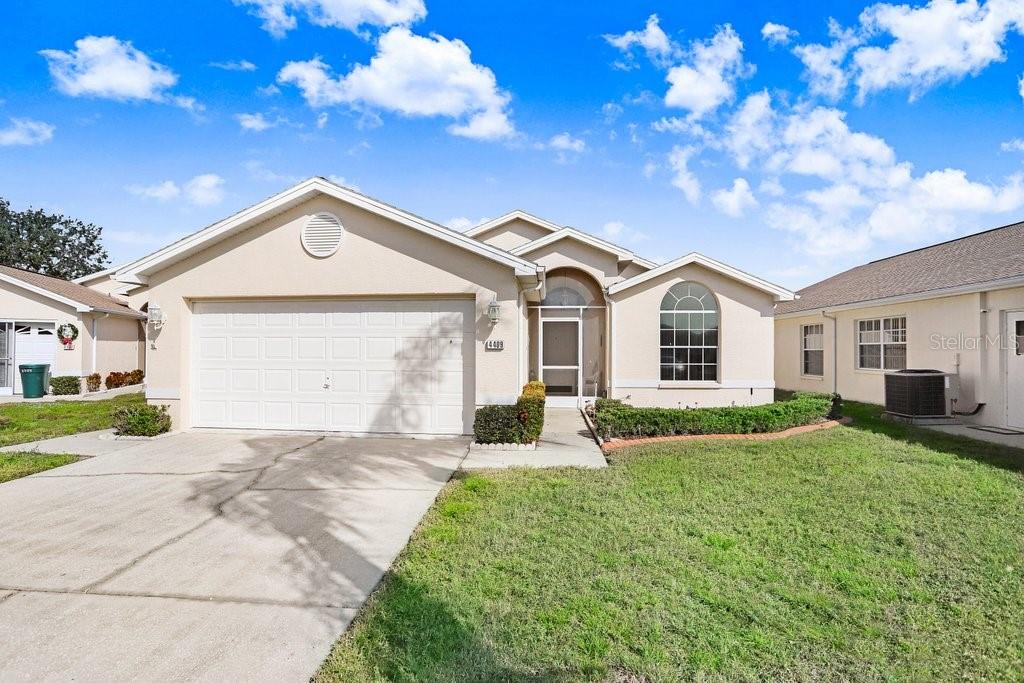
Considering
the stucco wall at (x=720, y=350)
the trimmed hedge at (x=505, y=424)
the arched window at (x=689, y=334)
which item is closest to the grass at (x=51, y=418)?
the trimmed hedge at (x=505, y=424)

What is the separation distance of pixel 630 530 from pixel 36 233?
59236mm

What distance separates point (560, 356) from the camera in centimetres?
1504

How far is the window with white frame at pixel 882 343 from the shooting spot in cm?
1329

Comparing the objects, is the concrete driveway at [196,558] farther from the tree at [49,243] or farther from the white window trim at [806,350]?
the tree at [49,243]

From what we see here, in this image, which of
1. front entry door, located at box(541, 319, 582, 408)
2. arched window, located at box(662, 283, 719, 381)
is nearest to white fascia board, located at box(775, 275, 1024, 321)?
arched window, located at box(662, 283, 719, 381)

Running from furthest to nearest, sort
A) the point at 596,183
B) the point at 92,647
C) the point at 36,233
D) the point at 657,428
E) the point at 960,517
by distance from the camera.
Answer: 1. the point at 36,233
2. the point at 596,183
3. the point at 657,428
4. the point at 960,517
5. the point at 92,647

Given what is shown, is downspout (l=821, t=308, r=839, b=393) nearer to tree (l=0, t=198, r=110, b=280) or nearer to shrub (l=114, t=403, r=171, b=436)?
shrub (l=114, t=403, r=171, b=436)

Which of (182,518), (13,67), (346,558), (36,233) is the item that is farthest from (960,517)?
(36,233)

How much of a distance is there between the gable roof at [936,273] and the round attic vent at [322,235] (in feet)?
43.2

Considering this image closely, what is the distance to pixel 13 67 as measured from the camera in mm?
13062

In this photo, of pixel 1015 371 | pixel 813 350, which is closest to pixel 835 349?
pixel 813 350

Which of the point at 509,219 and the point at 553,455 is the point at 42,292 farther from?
the point at 553,455

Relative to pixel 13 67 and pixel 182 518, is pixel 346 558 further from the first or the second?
pixel 13 67

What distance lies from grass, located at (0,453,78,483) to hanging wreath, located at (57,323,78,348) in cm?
1135
